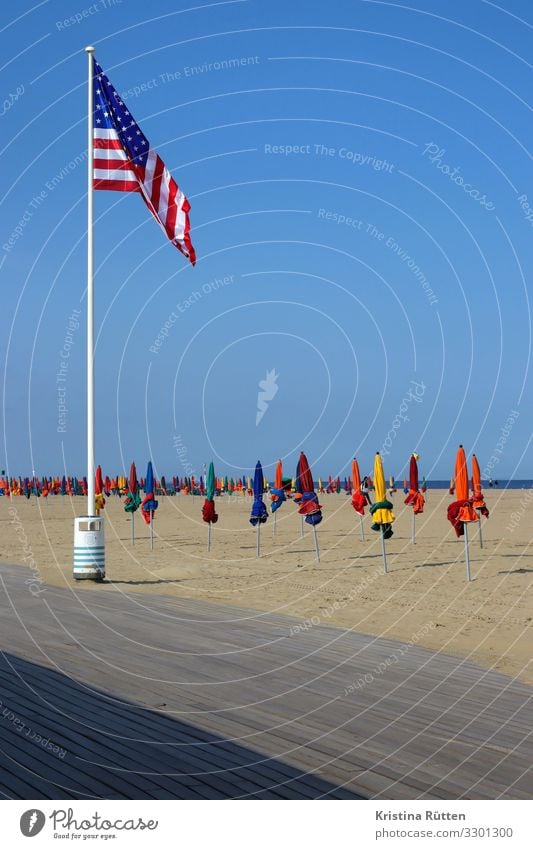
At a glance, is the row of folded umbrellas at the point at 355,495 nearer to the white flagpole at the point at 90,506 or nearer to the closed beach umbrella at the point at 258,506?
the closed beach umbrella at the point at 258,506

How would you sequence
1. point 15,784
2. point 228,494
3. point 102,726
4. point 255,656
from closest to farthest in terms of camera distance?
point 15,784 < point 102,726 < point 255,656 < point 228,494

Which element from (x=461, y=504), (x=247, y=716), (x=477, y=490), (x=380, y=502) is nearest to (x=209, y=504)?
(x=477, y=490)

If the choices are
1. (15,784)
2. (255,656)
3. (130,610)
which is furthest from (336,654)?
(15,784)

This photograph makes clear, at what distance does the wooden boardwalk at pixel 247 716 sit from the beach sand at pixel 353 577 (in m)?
1.43

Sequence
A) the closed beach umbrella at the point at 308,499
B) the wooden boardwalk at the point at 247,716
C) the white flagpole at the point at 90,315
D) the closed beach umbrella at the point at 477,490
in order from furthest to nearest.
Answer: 1. the closed beach umbrella at the point at 477,490
2. the closed beach umbrella at the point at 308,499
3. the white flagpole at the point at 90,315
4. the wooden boardwalk at the point at 247,716

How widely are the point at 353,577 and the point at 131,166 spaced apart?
9879 millimetres

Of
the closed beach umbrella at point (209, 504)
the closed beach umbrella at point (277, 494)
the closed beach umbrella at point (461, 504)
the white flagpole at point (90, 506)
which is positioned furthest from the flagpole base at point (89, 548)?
the closed beach umbrella at point (277, 494)

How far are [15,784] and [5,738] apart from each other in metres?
1.16

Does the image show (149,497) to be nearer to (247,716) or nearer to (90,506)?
(90,506)

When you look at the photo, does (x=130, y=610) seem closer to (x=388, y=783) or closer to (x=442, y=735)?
(x=442, y=735)

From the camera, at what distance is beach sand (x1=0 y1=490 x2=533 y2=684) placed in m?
12.8

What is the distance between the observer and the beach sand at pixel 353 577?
12.8 m

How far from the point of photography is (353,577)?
64.2 ft

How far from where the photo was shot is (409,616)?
1391 centimetres
